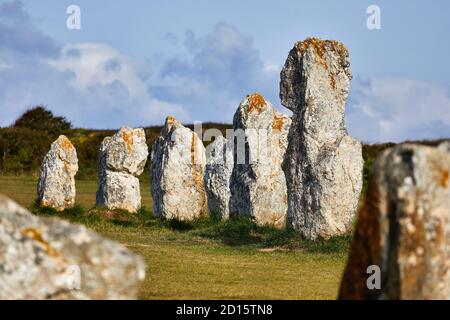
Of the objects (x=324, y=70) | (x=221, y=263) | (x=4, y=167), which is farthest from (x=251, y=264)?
(x=4, y=167)

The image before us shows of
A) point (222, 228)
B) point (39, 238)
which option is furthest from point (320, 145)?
point (39, 238)

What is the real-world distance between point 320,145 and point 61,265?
15.5 metres

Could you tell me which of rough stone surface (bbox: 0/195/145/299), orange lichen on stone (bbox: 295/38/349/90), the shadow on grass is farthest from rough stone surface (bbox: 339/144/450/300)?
orange lichen on stone (bbox: 295/38/349/90)

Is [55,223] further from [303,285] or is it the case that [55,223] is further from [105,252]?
[303,285]

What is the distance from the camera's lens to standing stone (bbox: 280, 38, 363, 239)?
2389cm

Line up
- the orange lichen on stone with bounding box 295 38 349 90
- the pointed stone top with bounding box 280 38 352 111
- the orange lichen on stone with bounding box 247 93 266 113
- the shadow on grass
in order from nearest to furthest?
the shadow on grass < the pointed stone top with bounding box 280 38 352 111 < the orange lichen on stone with bounding box 295 38 349 90 < the orange lichen on stone with bounding box 247 93 266 113

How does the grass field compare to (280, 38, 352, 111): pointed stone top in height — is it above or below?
below

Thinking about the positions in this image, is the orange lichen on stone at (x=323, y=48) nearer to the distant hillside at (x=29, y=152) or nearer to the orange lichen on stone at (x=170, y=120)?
the orange lichen on stone at (x=170, y=120)

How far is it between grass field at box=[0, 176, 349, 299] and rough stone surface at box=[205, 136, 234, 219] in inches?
46.0

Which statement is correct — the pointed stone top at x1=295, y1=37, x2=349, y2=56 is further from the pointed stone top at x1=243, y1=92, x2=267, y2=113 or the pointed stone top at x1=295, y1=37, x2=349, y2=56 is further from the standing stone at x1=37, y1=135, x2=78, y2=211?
the standing stone at x1=37, y1=135, x2=78, y2=211

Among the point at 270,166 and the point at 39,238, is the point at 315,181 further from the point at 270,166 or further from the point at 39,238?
the point at 39,238

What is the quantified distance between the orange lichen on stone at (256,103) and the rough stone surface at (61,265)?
812 inches

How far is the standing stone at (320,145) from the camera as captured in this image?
2389cm
